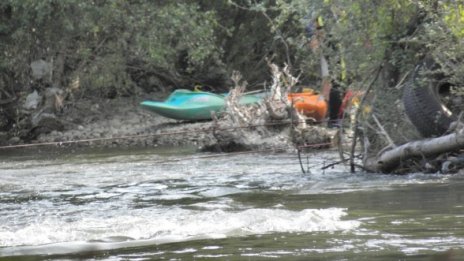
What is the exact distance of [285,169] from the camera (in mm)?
16078

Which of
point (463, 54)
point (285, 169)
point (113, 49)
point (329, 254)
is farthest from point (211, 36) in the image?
point (329, 254)

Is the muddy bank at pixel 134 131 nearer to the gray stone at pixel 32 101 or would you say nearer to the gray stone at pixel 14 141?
the gray stone at pixel 14 141

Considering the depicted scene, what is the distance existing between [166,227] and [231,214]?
1003mm

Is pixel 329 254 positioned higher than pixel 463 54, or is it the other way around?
pixel 463 54

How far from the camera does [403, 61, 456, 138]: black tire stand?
13.3 m

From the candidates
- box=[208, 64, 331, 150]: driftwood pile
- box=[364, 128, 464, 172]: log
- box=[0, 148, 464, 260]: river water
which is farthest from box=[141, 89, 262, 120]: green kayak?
box=[364, 128, 464, 172]: log

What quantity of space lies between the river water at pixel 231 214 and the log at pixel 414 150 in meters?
0.28

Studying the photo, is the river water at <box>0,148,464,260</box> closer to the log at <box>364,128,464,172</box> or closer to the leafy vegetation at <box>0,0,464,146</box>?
the log at <box>364,128,464,172</box>

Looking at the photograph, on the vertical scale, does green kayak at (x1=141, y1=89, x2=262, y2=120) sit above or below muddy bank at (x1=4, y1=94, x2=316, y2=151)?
above

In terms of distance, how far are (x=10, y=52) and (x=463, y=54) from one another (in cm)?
1900

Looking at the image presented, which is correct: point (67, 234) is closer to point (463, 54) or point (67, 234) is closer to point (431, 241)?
point (431, 241)

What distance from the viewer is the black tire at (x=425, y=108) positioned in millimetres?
13297

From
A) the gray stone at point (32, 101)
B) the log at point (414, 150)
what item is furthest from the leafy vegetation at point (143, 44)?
the log at point (414, 150)

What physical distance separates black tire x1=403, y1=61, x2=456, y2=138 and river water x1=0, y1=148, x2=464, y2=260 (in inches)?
27.4
